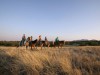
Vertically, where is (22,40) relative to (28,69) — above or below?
above

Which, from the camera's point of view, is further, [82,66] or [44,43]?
[44,43]

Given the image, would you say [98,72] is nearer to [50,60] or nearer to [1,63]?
[50,60]

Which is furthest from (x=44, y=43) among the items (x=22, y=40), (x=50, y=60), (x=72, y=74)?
(x=72, y=74)

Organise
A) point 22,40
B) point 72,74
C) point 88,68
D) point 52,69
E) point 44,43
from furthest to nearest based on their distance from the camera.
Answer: point 44,43, point 22,40, point 88,68, point 52,69, point 72,74

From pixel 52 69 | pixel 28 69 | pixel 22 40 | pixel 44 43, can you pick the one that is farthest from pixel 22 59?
pixel 44 43

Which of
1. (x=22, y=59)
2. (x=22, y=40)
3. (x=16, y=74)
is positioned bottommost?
(x=16, y=74)

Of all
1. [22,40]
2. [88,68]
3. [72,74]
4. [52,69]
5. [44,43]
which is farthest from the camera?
[44,43]

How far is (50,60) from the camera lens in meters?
9.07

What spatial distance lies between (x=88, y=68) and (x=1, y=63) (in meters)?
4.31

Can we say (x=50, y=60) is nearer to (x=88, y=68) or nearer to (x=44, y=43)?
(x=88, y=68)

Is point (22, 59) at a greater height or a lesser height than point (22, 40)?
lesser

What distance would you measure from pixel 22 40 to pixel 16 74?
18.3 meters

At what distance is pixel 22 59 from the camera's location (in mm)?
8922

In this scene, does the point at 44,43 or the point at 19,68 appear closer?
the point at 19,68
